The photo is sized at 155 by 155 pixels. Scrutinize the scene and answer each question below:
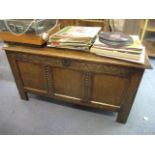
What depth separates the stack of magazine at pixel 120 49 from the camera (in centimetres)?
91

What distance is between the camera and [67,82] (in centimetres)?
121

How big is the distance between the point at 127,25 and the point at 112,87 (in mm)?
1465

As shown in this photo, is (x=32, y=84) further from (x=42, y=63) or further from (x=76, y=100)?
Answer: (x=76, y=100)

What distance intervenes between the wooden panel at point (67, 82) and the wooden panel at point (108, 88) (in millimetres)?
129

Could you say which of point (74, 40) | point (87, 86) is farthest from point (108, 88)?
point (74, 40)

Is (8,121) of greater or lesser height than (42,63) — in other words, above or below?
below

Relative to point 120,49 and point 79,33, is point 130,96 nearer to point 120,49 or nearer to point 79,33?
point 120,49

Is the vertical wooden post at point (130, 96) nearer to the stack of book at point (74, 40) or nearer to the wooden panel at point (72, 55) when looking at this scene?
the wooden panel at point (72, 55)

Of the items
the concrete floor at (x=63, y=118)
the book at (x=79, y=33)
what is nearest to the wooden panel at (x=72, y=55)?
the book at (x=79, y=33)

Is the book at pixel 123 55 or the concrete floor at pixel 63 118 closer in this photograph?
the book at pixel 123 55

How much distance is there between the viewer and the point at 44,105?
4.90ft

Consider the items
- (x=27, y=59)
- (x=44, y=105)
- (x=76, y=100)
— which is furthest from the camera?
(x=44, y=105)
